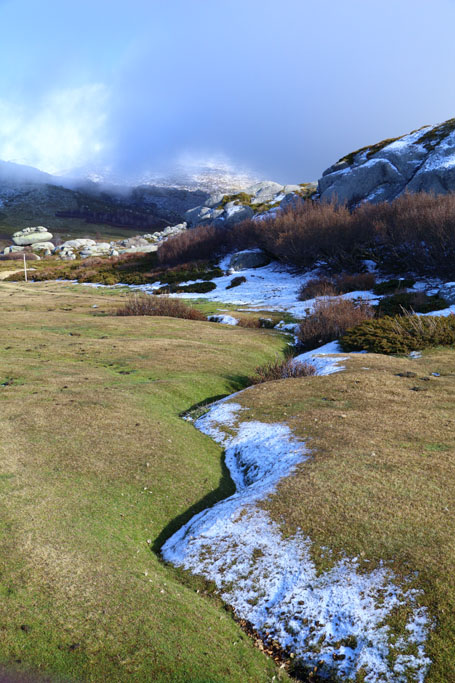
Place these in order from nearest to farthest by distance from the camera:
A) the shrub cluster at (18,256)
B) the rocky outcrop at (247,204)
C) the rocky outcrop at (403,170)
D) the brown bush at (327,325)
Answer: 1. the brown bush at (327,325)
2. the rocky outcrop at (403,170)
3. the rocky outcrop at (247,204)
4. the shrub cluster at (18,256)

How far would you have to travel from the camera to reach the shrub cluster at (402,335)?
53.1ft

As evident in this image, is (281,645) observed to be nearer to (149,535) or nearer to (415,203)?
(149,535)

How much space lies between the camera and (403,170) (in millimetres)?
48656

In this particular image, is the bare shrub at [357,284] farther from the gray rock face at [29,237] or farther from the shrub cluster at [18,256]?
the gray rock face at [29,237]

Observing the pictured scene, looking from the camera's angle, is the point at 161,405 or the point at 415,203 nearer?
the point at 161,405

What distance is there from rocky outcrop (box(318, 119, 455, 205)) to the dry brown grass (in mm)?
40248

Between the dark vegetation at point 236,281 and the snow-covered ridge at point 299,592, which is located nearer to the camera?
the snow-covered ridge at point 299,592

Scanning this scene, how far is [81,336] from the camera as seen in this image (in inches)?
743

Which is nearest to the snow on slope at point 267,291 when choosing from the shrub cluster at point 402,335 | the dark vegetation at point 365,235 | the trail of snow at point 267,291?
the trail of snow at point 267,291

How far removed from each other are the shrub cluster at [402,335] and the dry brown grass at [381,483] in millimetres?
5606

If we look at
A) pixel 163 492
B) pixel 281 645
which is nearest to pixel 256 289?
pixel 163 492

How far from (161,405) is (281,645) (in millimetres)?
6971

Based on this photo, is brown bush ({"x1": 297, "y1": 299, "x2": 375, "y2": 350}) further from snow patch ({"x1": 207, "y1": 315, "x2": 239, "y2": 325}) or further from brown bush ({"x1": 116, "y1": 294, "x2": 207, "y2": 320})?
brown bush ({"x1": 116, "y1": 294, "x2": 207, "y2": 320})

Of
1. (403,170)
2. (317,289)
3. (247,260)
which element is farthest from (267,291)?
(403,170)
